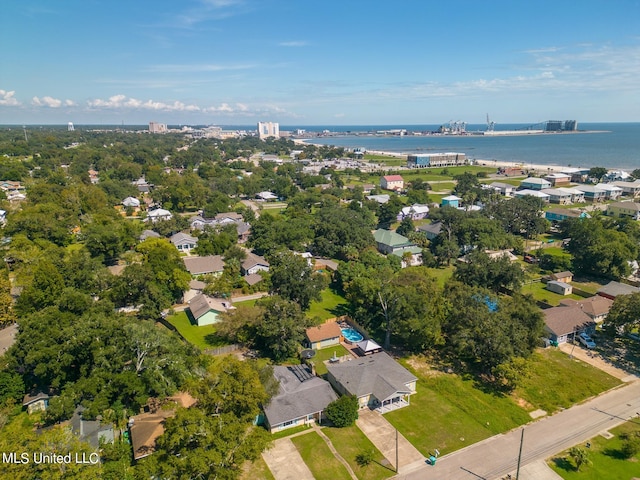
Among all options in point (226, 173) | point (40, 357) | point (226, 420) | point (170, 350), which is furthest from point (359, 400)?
point (226, 173)

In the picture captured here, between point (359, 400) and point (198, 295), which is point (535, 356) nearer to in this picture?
point (359, 400)

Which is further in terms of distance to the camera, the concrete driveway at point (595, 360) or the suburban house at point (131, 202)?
the suburban house at point (131, 202)

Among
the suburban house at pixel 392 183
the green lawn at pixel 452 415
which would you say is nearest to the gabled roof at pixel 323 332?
the green lawn at pixel 452 415

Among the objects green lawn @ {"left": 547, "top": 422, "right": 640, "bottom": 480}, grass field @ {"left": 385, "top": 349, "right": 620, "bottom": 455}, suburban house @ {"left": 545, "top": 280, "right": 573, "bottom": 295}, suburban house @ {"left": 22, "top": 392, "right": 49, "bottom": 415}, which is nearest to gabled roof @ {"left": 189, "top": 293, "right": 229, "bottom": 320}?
suburban house @ {"left": 22, "top": 392, "right": 49, "bottom": 415}

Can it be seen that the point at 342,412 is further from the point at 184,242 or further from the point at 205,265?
the point at 184,242

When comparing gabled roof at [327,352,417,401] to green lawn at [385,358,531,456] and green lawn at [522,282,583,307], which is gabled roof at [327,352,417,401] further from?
green lawn at [522,282,583,307]

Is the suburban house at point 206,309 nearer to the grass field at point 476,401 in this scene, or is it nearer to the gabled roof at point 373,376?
the gabled roof at point 373,376
